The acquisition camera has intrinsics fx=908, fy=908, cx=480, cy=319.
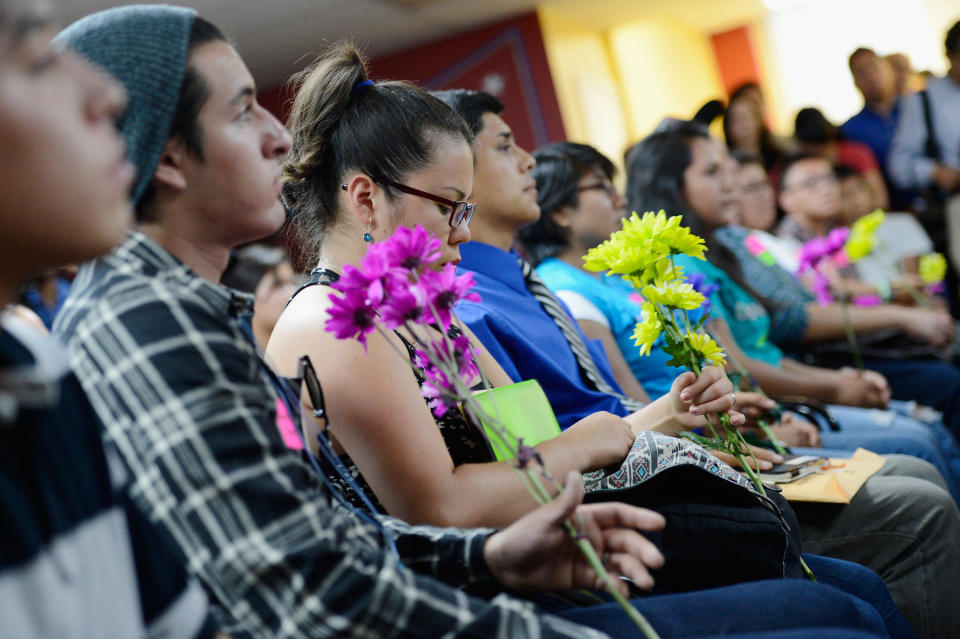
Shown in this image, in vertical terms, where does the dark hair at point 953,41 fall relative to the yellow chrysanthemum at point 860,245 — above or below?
above

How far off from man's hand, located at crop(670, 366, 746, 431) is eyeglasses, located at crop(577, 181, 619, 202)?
1.30 m

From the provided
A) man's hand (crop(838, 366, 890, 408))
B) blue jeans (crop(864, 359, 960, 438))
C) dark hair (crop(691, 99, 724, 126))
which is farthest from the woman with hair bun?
dark hair (crop(691, 99, 724, 126))

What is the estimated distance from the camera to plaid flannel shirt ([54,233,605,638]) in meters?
0.96

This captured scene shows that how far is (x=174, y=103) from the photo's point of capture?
43.3 inches

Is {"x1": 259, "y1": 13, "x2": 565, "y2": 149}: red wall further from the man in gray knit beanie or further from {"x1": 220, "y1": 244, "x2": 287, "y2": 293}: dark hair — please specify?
the man in gray knit beanie

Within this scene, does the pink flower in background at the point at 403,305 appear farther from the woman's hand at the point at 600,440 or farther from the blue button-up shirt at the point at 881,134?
the blue button-up shirt at the point at 881,134

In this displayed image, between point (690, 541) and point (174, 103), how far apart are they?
1016 millimetres

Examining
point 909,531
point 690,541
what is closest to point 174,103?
point 690,541

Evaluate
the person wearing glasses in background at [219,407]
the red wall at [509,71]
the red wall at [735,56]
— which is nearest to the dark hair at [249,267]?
the person wearing glasses in background at [219,407]

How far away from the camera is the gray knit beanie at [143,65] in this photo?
3.60ft

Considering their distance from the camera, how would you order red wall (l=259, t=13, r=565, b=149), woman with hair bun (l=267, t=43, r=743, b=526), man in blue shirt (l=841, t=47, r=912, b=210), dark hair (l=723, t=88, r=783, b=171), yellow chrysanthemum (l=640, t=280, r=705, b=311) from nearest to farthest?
woman with hair bun (l=267, t=43, r=743, b=526) → yellow chrysanthemum (l=640, t=280, r=705, b=311) → dark hair (l=723, t=88, r=783, b=171) → man in blue shirt (l=841, t=47, r=912, b=210) → red wall (l=259, t=13, r=565, b=149)

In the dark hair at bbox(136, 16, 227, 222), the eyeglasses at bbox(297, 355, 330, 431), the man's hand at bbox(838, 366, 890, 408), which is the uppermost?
the dark hair at bbox(136, 16, 227, 222)

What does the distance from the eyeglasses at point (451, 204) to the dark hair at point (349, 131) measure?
0.05 ft

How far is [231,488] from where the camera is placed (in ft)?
3.17
